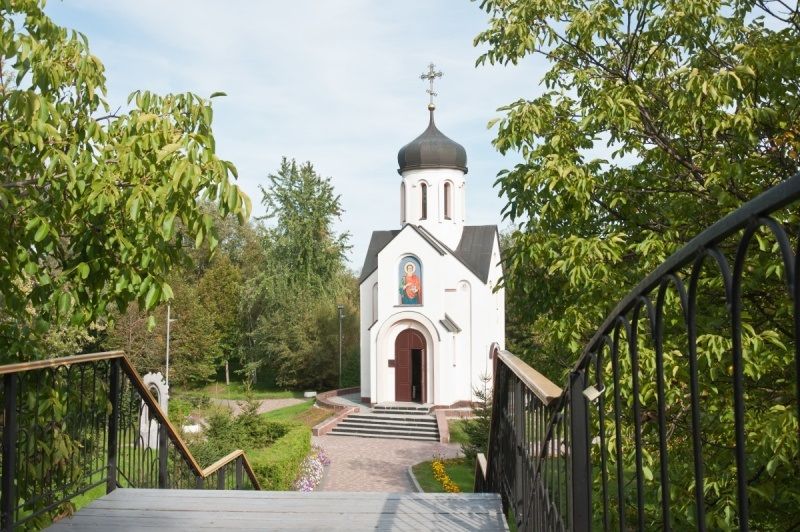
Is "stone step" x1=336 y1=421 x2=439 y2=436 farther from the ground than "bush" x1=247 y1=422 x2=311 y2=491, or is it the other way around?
"bush" x1=247 y1=422 x2=311 y2=491

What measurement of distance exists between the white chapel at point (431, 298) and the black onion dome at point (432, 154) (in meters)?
0.04

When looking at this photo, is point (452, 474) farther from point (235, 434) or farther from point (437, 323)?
point (437, 323)

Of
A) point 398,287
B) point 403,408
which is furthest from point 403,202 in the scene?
point 403,408

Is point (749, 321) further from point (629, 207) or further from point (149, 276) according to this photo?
point (149, 276)

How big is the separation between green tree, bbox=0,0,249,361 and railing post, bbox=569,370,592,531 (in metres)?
2.07

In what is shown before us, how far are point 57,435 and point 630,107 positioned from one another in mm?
5549

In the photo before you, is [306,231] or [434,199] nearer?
[434,199]

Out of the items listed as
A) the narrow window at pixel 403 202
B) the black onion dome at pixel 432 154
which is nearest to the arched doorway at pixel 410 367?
the narrow window at pixel 403 202

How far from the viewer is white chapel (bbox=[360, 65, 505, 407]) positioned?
1165 inches

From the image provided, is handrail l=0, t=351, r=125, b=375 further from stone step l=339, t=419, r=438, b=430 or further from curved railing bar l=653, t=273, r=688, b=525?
stone step l=339, t=419, r=438, b=430

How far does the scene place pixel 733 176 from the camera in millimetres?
6156

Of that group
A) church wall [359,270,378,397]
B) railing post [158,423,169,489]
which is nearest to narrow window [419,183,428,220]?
church wall [359,270,378,397]

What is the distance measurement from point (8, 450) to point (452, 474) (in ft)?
49.8

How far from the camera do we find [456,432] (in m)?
25.3
